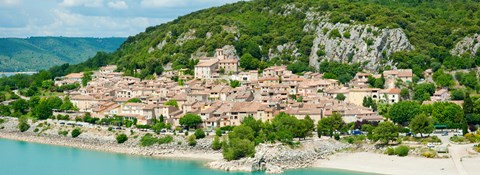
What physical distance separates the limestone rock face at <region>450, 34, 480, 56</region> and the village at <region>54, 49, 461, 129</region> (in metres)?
8.10

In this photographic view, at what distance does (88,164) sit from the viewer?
96.7ft

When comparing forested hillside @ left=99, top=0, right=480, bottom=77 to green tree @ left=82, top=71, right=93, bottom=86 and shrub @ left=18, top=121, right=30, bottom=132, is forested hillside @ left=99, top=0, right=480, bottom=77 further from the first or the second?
shrub @ left=18, top=121, right=30, bottom=132

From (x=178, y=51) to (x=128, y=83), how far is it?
9703mm

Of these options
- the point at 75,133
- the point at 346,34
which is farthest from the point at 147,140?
the point at 346,34

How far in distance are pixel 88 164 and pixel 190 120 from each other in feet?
19.6

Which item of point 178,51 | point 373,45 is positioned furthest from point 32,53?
point 373,45

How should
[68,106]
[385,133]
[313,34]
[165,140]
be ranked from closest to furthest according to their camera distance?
[385,133]
[165,140]
[68,106]
[313,34]

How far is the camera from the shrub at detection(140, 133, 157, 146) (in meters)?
31.7

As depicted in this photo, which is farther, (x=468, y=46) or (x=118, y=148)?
(x=468, y=46)

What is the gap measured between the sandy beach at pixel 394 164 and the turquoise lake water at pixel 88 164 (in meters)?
0.92

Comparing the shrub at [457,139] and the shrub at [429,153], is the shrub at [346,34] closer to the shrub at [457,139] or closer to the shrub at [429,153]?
the shrub at [457,139]

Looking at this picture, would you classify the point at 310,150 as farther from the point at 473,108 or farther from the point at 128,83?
the point at 128,83

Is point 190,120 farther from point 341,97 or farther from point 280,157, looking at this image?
point 341,97

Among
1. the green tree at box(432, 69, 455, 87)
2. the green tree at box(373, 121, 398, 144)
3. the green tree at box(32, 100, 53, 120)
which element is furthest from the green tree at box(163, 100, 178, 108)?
the green tree at box(432, 69, 455, 87)
